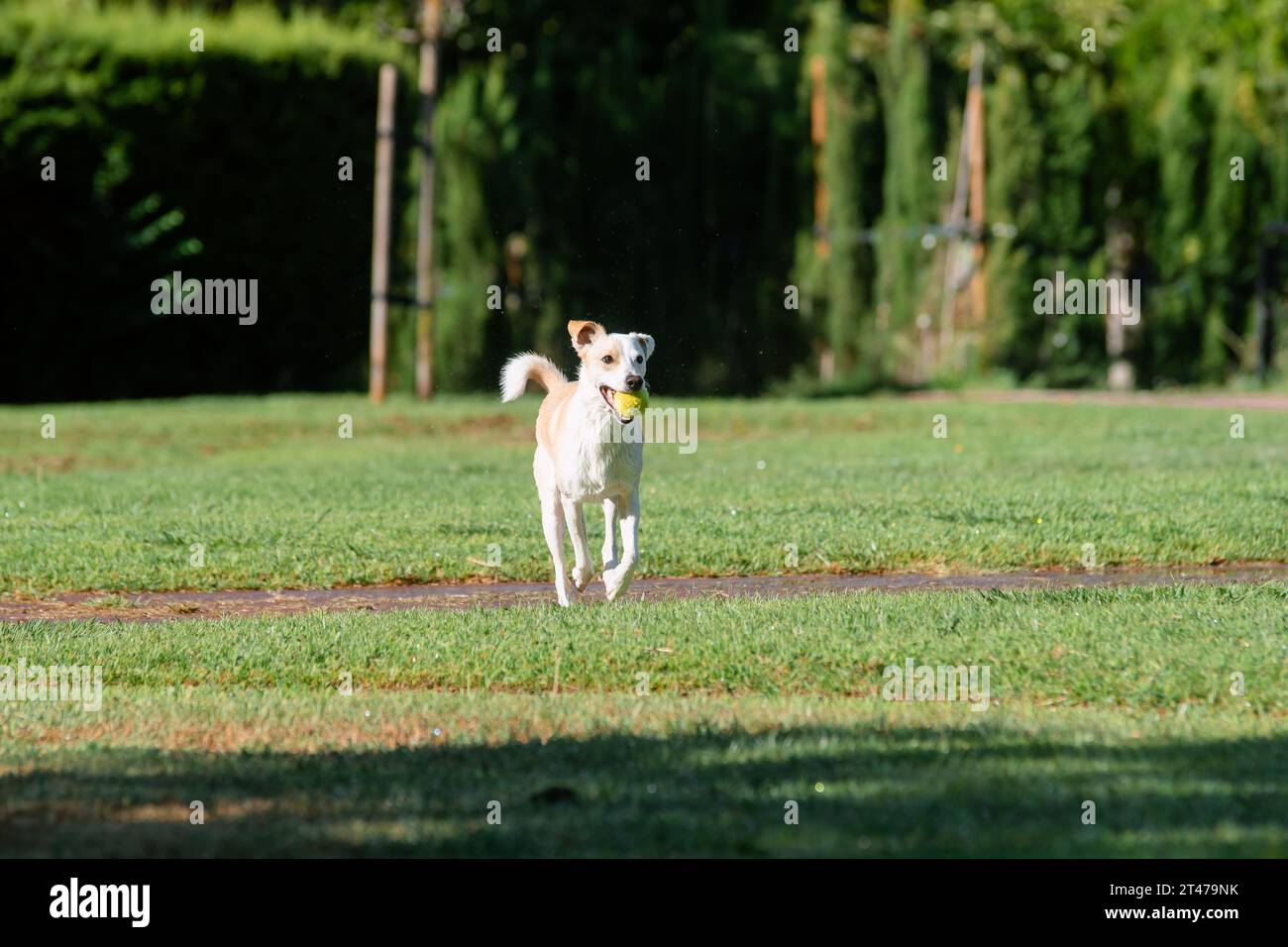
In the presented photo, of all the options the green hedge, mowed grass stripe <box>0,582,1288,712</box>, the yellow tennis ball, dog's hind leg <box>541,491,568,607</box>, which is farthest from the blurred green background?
the yellow tennis ball

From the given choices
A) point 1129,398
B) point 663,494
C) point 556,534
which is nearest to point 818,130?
point 1129,398

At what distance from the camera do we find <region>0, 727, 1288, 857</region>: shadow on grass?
562 cm

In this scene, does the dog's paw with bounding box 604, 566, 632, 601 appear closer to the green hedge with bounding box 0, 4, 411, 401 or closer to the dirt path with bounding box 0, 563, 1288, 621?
the dirt path with bounding box 0, 563, 1288, 621

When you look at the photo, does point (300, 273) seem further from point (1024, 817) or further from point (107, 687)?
point (1024, 817)

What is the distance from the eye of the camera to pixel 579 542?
10102mm

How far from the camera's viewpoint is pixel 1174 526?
12.1 m

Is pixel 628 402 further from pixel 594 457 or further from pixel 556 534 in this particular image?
pixel 556 534

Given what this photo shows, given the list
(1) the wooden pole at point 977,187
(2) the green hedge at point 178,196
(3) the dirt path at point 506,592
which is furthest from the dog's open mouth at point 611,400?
(1) the wooden pole at point 977,187

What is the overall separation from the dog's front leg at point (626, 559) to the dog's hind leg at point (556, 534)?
0.35 m

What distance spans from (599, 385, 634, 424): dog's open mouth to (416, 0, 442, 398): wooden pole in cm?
1500

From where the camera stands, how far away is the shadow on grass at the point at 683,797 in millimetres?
5621

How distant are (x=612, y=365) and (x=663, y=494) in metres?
4.66

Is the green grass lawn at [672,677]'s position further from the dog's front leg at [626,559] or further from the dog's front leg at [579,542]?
the dog's front leg at [579,542]

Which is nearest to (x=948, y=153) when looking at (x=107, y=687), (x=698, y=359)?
(x=698, y=359)
